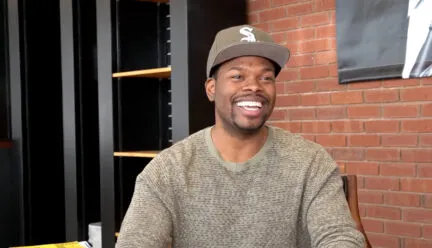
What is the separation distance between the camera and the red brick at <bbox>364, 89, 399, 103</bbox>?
259 cm

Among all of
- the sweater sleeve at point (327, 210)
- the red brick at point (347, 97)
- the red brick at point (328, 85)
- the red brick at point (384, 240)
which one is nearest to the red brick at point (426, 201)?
the red brick at point (384, 240)

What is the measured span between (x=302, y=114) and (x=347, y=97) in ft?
0.95

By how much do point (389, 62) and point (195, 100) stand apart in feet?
3.06

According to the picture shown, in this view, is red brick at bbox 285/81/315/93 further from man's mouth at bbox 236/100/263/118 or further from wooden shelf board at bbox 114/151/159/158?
man's mouth at bbox 236/100/263/118

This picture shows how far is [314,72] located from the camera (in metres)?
2.90

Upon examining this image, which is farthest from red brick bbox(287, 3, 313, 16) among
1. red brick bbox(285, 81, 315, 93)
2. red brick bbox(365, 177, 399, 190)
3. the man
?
the man

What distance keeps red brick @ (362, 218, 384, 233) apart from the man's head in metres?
1.38

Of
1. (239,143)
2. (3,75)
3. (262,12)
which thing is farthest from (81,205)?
(239,143)

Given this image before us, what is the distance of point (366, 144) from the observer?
2.71 m

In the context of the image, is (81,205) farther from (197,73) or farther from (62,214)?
(197,73)

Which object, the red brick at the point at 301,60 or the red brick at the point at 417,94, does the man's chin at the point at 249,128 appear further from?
the red brick at the point at 301,60

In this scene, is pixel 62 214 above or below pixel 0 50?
below

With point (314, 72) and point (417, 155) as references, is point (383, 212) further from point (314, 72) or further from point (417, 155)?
point (314, 72)

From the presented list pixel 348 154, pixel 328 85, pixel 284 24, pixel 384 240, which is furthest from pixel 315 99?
pixel 384 240
